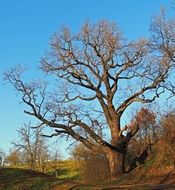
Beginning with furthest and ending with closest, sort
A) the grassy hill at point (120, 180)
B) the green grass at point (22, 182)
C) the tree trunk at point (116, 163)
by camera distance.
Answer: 1. the tree trunk at point (116, 163)
2. the green grass at point (22, 182)
3. the grassy hill at point (120, 180)

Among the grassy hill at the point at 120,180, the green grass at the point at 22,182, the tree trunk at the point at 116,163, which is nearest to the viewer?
the grassy hill at the point at 120,180

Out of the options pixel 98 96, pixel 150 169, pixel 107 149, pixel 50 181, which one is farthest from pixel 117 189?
pixel 98 96

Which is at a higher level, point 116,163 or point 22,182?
point 116,163

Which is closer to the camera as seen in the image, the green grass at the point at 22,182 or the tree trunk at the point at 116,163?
the green grass at the point at 22,182

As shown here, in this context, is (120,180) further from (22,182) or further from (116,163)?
(22,182)

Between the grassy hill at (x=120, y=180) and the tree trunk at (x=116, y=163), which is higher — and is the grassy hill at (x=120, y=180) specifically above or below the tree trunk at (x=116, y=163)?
below

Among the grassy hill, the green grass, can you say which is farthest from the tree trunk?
the green grass

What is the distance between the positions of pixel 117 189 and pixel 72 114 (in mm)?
14904

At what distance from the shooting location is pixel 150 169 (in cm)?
3209

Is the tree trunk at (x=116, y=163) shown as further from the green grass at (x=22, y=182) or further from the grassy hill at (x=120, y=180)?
the green grass at (x=22, y=182)

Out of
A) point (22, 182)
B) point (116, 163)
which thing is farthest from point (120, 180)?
point (22, 182)

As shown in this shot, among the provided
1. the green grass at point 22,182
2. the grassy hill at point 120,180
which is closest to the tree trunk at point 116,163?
the grassy hill at point 120,180

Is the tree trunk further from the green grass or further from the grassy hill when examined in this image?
the green grass

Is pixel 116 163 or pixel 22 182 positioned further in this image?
pixel 116 163
